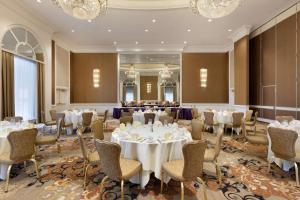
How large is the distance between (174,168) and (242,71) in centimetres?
836

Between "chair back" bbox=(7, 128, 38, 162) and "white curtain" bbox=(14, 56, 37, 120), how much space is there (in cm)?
459

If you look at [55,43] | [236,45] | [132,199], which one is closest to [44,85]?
[55,43]

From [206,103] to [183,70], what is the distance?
8.83ft

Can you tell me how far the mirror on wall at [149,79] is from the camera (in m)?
12.9

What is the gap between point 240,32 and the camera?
366 inches

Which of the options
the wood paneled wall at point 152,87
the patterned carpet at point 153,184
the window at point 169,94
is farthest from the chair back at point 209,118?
the wood paneled wall at point 152,87

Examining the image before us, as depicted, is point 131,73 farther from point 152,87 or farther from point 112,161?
point 112,161

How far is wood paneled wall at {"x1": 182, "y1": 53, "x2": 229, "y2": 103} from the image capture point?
12219mm

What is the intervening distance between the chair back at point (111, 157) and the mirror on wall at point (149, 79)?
1054 centimetres

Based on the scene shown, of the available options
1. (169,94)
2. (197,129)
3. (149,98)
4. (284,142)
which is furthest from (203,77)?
(284,142)

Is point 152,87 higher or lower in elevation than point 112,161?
higher

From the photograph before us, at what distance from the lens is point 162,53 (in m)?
12.2

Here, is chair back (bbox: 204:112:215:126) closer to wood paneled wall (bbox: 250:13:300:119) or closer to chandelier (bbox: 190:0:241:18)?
wood paneled wall (bbox: 250:13:300:119)

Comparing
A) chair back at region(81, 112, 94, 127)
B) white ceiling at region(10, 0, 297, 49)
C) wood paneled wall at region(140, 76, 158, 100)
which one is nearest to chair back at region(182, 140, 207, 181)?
chair back at region(81, 112, 94, 127)
